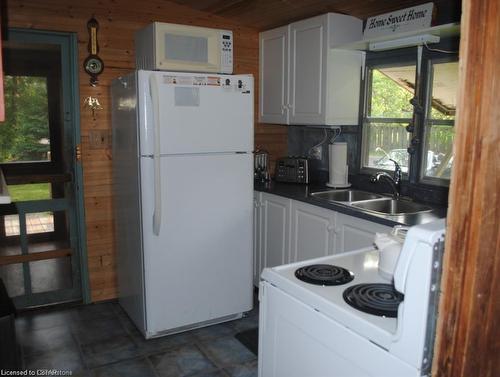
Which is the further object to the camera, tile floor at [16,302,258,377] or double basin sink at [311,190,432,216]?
double basin sink at [311,190,432,216]

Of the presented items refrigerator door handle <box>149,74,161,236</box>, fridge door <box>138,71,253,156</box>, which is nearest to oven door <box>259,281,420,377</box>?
refrigerator door handle <box>149,74,161,236</box>

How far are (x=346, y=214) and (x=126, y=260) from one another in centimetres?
156

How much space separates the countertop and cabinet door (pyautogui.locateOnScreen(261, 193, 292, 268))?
0.07 meters

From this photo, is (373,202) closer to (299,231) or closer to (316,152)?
(299,231)

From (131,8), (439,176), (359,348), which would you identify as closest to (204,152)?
(131,8)

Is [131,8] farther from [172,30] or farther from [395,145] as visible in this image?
[395,145]

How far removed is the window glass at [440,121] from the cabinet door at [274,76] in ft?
3.68

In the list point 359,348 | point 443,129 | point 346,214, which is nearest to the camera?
point 359,348

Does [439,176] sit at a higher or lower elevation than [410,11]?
lower

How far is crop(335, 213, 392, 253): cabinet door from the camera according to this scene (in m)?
2.58

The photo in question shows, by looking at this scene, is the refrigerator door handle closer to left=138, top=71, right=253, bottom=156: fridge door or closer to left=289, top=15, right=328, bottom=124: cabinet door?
left=138, top=71, right=253, bottom=156: fridge door

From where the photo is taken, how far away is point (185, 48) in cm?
294

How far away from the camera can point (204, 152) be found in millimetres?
2912

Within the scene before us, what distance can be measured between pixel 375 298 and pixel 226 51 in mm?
2176
